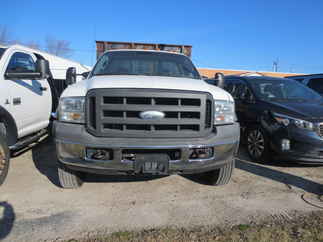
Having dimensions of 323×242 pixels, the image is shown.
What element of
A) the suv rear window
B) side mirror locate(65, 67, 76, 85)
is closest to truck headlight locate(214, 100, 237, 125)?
side mirror locate(65, 67, 76, 85)

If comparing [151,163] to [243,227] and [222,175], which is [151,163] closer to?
[243,227]

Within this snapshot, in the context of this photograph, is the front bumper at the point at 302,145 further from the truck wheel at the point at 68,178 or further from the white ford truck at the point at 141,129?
the truck wheel at the point at 68,178

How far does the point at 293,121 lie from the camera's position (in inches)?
156

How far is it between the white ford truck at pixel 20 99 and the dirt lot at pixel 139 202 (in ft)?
1.83


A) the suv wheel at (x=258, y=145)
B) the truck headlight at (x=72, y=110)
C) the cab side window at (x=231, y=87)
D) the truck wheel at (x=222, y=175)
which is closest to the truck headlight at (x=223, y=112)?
the truck wheel at (x=222, y=175)

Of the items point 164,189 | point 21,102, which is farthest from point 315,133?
point 21,102

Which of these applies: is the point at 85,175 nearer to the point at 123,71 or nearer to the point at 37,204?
the point at 37,204

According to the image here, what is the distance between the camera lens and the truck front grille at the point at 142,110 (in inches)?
97.8

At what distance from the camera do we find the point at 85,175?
135 inches

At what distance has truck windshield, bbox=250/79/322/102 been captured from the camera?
4863 millimetres

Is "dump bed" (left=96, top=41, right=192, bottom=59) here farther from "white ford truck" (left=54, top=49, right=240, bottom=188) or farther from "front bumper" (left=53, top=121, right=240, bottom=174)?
"front bumper" (left=53, top=121, right=240, bottom=174)

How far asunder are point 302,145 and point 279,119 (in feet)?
1.87

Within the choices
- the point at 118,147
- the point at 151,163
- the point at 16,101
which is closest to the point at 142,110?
the point at 118,147

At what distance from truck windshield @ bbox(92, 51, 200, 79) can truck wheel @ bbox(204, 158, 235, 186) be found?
4.90ft
